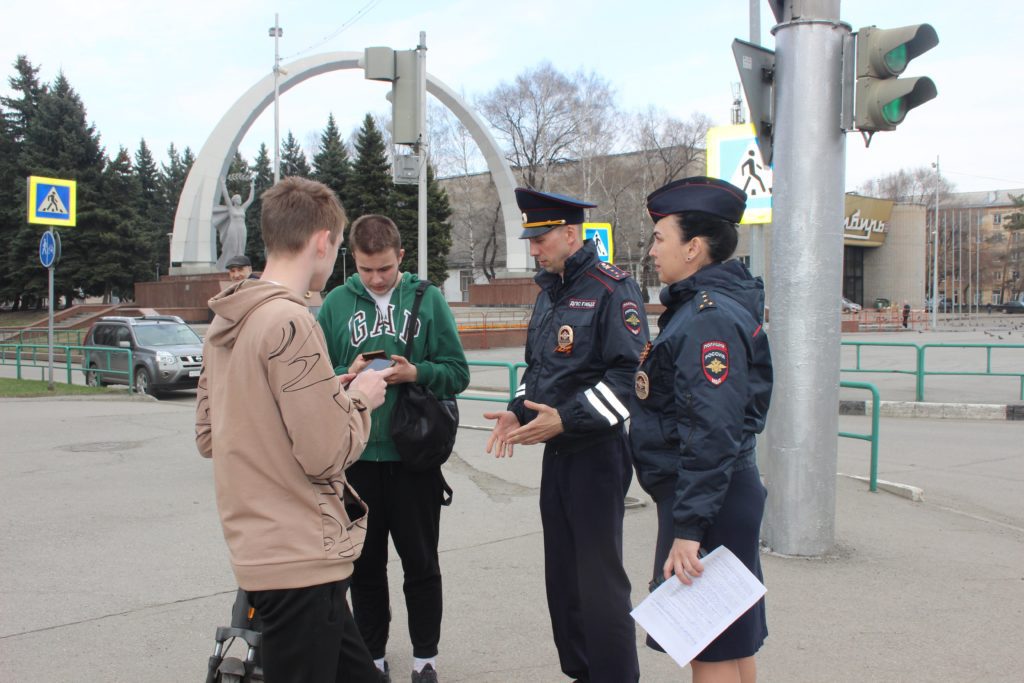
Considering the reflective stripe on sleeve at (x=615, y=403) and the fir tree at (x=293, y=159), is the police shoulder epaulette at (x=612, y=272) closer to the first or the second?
the reflective stripe on sleeve at (x=615, y=403)

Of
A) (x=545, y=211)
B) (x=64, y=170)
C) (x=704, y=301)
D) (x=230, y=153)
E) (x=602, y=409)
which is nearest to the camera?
(x=704, y=301)

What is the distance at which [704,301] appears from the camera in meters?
2.70

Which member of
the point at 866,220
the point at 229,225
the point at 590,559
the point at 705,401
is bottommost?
the point at 590,559

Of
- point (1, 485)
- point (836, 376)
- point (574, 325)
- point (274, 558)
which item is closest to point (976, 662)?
point (836, 376)

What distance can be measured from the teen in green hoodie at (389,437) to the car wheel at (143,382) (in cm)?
1420

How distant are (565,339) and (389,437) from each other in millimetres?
887

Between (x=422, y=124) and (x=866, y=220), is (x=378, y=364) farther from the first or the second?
(x=866, y=220)

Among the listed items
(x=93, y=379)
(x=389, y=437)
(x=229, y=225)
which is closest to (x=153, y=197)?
(x=229, y=225)

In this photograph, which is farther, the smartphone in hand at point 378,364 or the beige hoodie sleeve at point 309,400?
the smartphone in hand at point 378,364

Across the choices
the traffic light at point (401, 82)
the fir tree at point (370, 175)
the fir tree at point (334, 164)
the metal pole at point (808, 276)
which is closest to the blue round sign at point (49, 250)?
the traffic light at point (401, 82)

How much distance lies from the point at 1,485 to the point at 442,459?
5.93 meters

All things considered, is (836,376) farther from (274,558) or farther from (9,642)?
(9,642)

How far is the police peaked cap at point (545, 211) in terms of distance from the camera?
3438 mm

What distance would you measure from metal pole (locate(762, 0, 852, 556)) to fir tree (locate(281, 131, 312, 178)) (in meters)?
72.8
